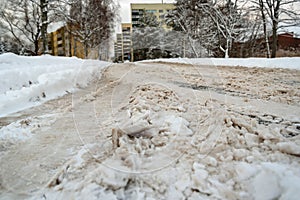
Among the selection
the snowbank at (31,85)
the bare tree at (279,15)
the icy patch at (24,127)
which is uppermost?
the bare tree at (279,15)

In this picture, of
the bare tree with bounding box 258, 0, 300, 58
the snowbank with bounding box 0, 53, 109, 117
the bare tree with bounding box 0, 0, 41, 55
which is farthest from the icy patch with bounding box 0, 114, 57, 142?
the bare tree with bounding box 0, 0, 41, 55

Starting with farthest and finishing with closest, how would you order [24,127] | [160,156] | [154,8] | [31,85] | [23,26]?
1. [154,8]
2. [23,26]
3. [31,85]
4. [24,127]
5. [160,156]

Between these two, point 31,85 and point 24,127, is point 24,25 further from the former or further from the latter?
point 24,127

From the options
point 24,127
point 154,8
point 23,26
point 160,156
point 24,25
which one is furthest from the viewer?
point 154,8

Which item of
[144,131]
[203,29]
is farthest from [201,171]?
[203,29]

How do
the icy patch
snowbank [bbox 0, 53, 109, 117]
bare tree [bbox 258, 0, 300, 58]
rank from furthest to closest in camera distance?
bare tree [bbox 258, 0, 300, 58]
snowbank [bbox 0, 53, 109, 117]
the icy patch

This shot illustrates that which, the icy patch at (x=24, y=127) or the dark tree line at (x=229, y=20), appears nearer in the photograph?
the icy patch at (x=24, y=127)

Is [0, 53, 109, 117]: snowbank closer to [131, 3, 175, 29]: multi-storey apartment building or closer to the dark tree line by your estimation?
the dark tree line

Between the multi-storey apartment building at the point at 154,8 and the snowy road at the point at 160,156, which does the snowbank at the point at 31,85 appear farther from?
the multi-storey apartment building at the point at 154,8

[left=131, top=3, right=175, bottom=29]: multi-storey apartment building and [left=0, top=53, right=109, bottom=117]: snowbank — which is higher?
[left=131, top=3, right=175, bottom=29]: multi-storey apartment building

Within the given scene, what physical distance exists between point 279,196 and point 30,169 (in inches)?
63.2

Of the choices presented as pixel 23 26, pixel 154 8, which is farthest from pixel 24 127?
pixel 154 8

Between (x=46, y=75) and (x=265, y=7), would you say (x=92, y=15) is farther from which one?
(x=46, y=75)

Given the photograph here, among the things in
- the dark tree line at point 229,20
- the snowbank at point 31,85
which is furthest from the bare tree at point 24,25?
the snowbank at point 31,85
